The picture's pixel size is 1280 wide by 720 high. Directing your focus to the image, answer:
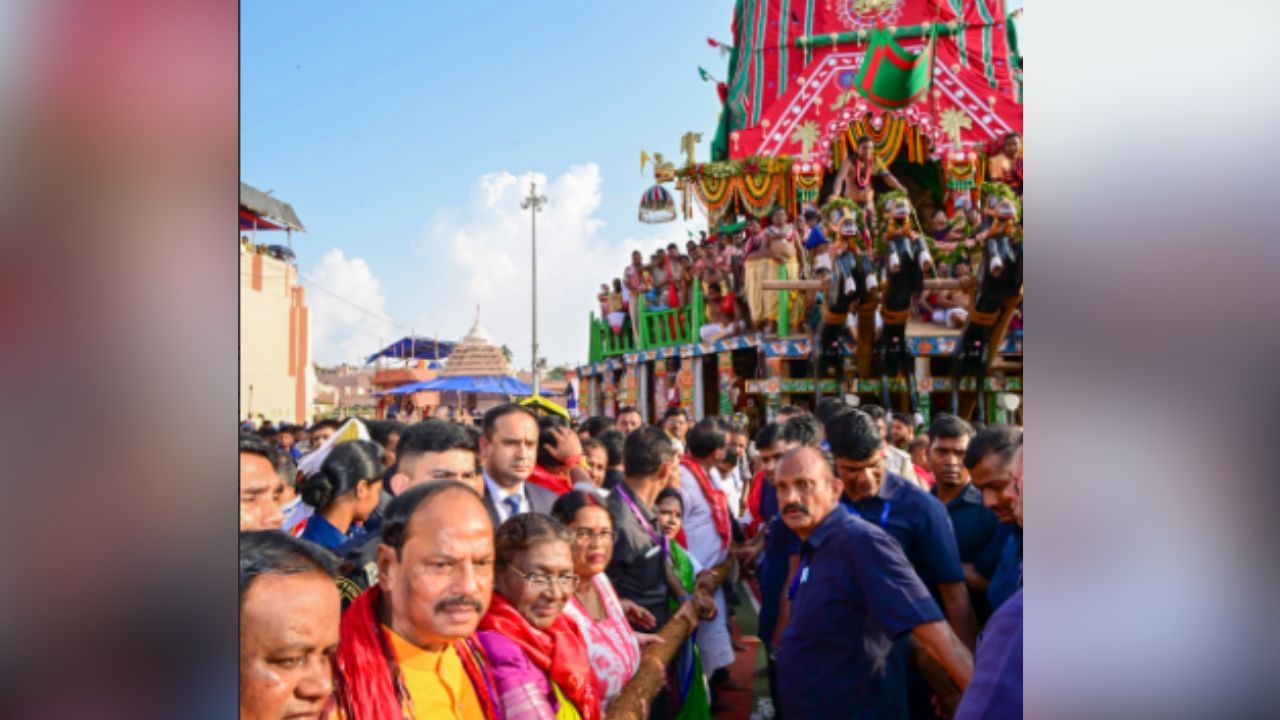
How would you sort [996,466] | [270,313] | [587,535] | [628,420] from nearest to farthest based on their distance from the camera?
[270,313] < [587,535] < [996,466] < [628,420]

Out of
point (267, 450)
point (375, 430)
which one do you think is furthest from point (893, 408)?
point (267, 450)

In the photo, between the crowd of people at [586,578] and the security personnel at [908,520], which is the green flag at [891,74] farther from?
the security personnel at [908,520]

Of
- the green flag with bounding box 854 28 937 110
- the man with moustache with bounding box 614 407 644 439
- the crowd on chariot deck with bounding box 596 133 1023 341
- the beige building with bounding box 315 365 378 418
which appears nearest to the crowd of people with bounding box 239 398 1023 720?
the man with moustache with bounding box 614 407 644 439

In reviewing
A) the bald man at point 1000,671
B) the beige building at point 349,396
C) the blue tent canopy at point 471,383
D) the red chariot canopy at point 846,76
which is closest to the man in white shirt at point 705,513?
the bald man at point 1000,671

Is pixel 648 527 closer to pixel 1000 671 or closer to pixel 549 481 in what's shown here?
pixel 549 481

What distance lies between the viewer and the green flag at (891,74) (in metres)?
16.0

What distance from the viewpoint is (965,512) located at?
3.68 meters

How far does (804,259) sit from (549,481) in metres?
10.4

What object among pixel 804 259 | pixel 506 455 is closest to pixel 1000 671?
pixel 506 455

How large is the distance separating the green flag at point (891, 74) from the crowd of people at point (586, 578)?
13928mm
